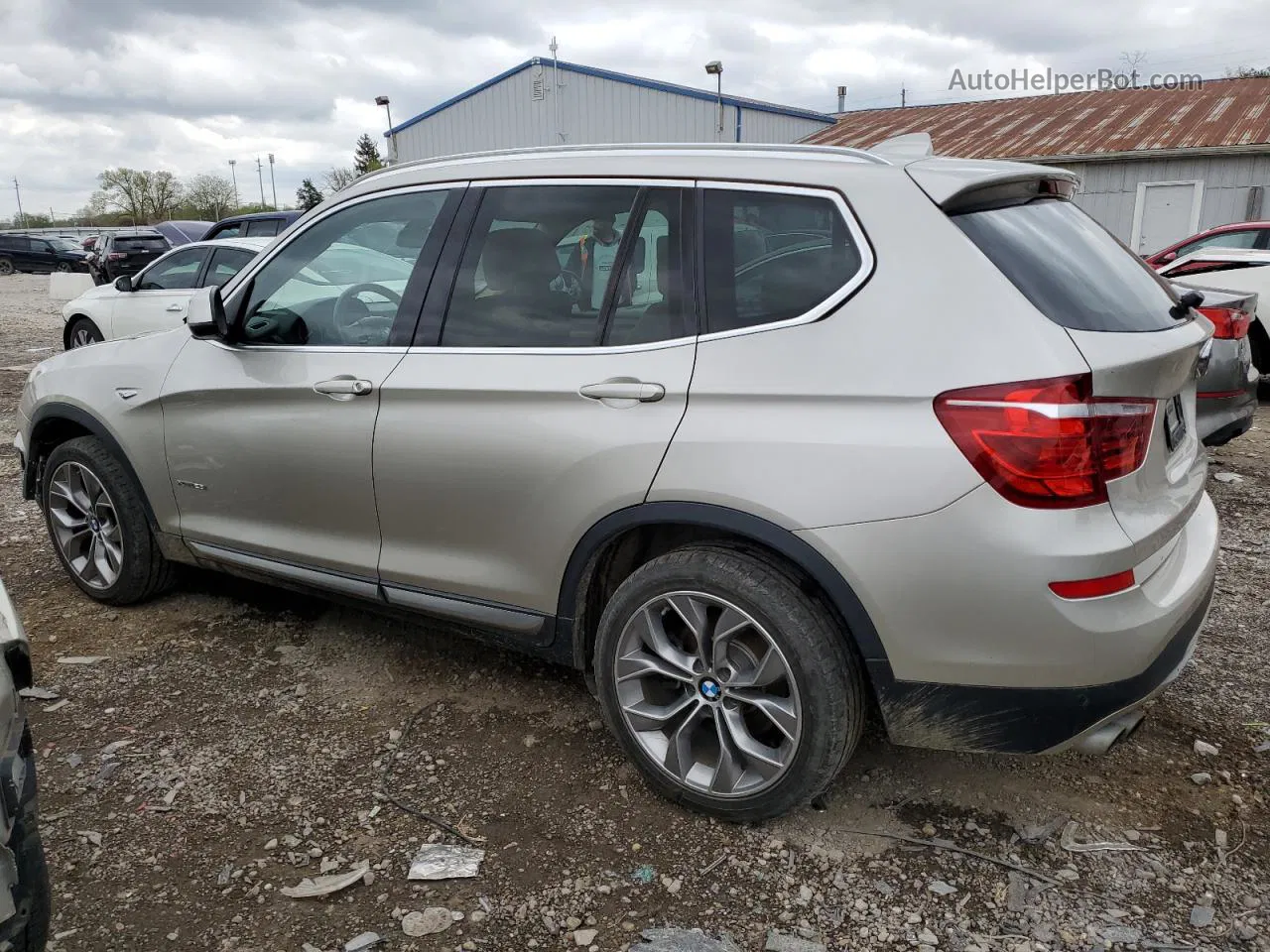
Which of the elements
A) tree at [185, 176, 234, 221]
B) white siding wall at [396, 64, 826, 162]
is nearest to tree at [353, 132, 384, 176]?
tree at [185, 176, 234, 221]

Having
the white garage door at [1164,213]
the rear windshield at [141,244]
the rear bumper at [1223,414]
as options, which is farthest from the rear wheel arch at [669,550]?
the rear windshield at [141,244]

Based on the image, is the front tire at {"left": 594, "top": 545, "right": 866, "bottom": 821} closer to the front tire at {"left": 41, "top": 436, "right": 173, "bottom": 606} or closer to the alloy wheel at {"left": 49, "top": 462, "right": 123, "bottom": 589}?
the front tire at {"left": 41, "top": 436, "right": 173, "bottom": 606}

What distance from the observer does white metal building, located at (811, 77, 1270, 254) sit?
1734cm

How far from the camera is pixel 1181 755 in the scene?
3057mm

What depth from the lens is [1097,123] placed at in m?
20.1

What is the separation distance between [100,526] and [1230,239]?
39.4 feet

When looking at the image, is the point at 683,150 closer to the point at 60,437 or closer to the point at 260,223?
the point at 60,437

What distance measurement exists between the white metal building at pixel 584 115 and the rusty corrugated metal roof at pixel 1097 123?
6.96ft

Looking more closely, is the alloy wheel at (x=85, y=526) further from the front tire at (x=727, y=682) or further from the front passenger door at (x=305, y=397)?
the front tire at (x=727, y=682)

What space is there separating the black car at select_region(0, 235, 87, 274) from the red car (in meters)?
36.8

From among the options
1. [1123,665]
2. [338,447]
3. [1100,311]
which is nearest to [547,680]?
[338,447]

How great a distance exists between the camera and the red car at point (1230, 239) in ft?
36.2

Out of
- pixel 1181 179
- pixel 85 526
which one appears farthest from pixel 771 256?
pixel 1181 179

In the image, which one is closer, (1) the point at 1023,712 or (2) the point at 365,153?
(1) the point at 1023,712
